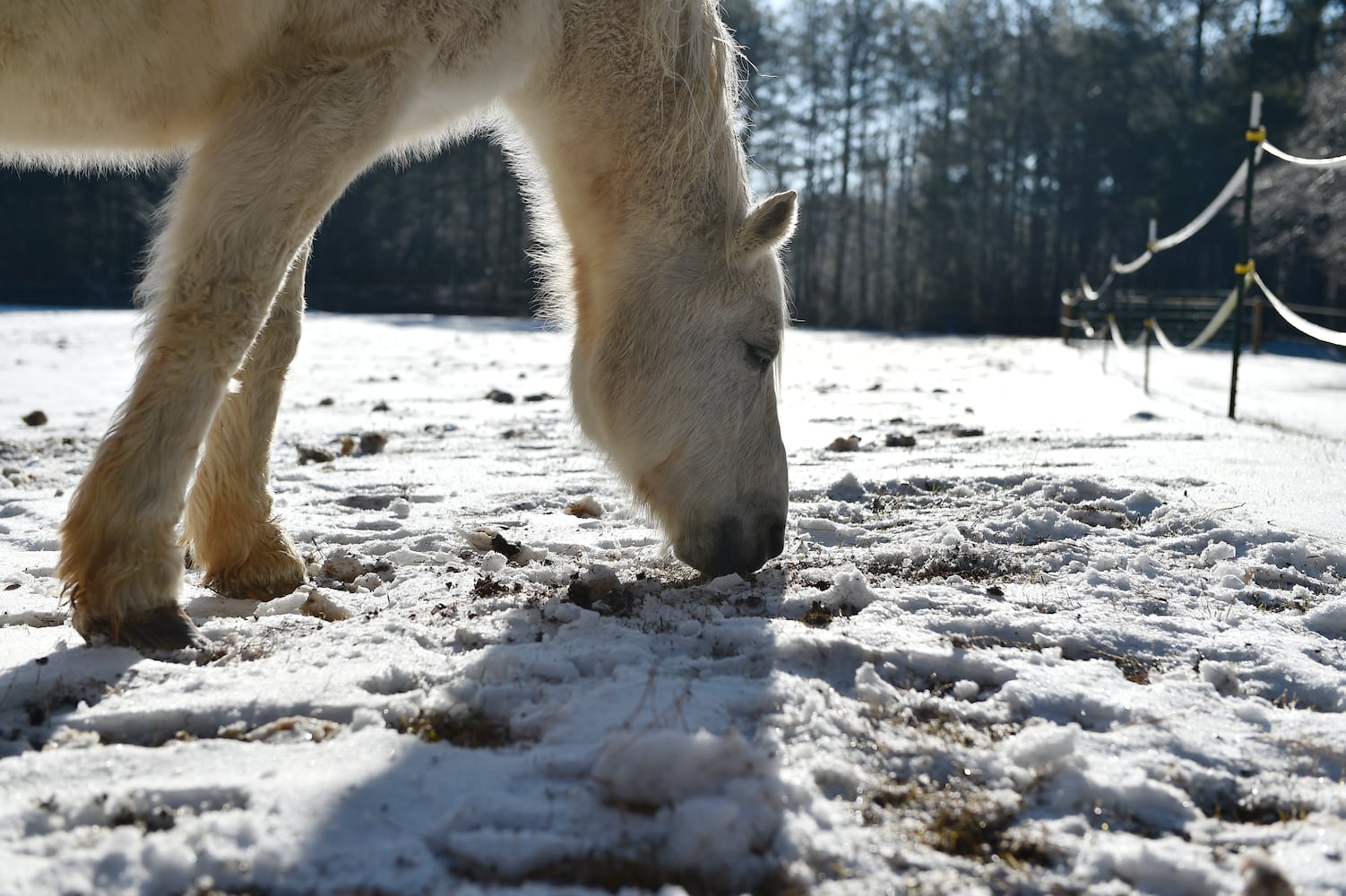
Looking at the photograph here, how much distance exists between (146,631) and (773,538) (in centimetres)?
175

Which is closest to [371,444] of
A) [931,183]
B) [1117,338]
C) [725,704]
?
[725,704]

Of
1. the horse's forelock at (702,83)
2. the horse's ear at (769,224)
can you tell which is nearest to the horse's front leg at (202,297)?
the horse's forelock at (702,83)

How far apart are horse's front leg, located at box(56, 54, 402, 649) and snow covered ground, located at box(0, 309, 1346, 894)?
207 millimetres

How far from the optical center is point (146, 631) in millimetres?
2271

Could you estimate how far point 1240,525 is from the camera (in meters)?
3.32

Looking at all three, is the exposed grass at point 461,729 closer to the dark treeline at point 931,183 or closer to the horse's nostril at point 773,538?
the horse's nostril at point 773,538

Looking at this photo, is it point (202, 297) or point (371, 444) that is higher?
point (202, 297)

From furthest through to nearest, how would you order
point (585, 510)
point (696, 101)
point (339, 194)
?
point (585, 510), point (696, 101), point (339, 194)

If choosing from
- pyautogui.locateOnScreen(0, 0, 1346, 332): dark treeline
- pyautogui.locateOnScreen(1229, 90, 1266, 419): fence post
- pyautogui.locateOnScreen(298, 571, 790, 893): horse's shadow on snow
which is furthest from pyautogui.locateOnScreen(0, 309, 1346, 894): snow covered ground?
pyautogui.locateOnScreen(0, 0, 1346, 332): dark treeline

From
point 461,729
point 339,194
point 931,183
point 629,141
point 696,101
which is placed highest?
point 931,183

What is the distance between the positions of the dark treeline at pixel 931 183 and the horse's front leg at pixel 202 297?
29.8 m

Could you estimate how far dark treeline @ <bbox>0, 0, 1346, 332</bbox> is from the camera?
104ft

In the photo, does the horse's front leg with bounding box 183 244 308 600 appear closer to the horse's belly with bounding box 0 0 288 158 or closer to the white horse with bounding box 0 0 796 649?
the white horse with bounding box 0 0 796 649

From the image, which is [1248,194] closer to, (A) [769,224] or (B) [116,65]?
(A) [769,224]
